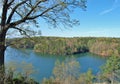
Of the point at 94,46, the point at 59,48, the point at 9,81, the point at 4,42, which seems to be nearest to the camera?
the point at 4,42

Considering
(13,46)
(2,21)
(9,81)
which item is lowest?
(9,81)

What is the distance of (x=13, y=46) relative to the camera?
3.99m

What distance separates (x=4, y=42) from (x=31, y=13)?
62 cm

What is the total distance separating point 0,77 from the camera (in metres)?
4.03

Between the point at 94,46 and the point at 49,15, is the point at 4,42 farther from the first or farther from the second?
the point at 94,46

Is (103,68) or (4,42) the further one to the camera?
(103,68)

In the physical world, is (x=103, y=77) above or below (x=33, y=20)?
below

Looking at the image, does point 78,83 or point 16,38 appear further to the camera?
point 78,83

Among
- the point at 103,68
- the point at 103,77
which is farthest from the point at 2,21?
the point at 103,68

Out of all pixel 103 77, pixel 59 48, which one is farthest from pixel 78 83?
pixel 59 48

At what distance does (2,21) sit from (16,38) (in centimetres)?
35

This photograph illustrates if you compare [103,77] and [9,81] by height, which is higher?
[9,81]

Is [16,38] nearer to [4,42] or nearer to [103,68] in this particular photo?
[4,42]

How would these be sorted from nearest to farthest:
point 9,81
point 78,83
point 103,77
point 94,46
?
1. point 9,81
2. point 78,83
3. point 103,77
4. point 94,46
